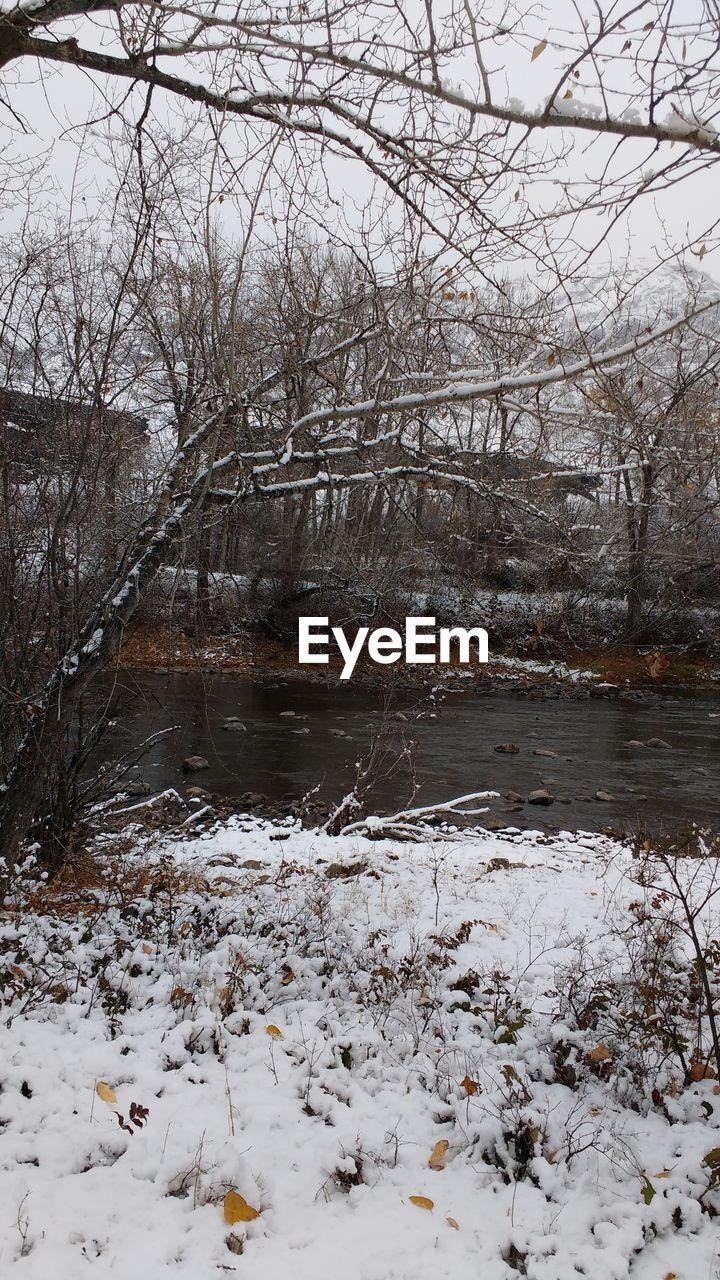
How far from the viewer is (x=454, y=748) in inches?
490

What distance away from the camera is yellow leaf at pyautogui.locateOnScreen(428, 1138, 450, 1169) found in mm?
2795

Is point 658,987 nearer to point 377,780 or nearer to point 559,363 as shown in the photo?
point 559,363

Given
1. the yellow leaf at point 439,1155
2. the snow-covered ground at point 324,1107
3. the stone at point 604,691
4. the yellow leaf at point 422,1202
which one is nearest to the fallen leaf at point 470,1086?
the snow-covered ground at point 324,1107

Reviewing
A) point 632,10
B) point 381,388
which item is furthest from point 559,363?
point 632,10

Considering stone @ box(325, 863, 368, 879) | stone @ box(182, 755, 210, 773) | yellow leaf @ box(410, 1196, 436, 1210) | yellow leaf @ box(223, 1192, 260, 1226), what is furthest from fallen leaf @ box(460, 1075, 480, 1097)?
stone @ box(182, 755, 210, 773)

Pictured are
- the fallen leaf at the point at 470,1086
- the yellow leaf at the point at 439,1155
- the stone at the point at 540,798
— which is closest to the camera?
the yellow leaf at the point at 439,1155

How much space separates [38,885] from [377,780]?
563cm

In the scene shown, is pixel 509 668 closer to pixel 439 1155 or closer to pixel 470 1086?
pixel 470 1086

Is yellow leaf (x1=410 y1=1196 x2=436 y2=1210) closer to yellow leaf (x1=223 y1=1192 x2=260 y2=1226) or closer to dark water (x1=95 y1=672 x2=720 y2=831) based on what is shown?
yellow leaf (x1=223 y1=1192 x2=260 y2=1226)

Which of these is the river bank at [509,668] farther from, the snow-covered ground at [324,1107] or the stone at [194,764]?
the snow-covered ground at [324,1107]

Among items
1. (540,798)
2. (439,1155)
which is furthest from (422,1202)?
(540,798)

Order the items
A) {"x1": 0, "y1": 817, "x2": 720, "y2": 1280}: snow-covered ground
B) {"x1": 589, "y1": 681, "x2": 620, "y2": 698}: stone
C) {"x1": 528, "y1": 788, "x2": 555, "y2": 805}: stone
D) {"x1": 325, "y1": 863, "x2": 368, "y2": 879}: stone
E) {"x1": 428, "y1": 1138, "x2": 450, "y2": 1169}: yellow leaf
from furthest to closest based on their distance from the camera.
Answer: {"x1": 589, "y1": 681, "x2": 620, "y2": 698}: stone → {"x1": 528, "y1": 788, "x2": 555, "y2": 805}: stone → {"x1": 325, "y1": 863, "x2": 368, "y2": 879}: stone → {"x1": 428, "y1": 1138, "x2": 450, "y2": 1169}: yellow leaf → {"x1": 0, "y1": 817, "x2": 720, "y2": 1280}: snow-covered ground

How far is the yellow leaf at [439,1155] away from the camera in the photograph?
2.79 metres

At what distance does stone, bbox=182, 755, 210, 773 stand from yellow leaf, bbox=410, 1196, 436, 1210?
8369 millimetres
